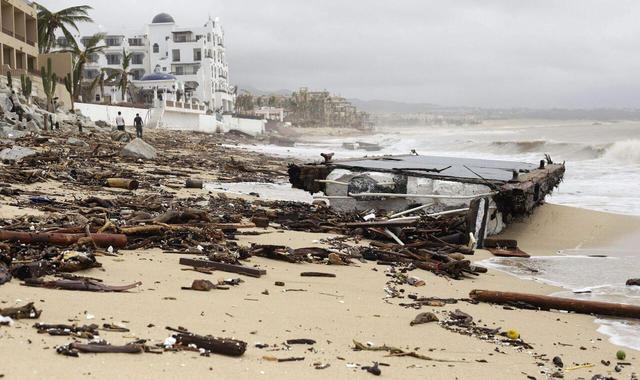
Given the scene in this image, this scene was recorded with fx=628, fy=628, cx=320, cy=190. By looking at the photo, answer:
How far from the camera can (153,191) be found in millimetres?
11750

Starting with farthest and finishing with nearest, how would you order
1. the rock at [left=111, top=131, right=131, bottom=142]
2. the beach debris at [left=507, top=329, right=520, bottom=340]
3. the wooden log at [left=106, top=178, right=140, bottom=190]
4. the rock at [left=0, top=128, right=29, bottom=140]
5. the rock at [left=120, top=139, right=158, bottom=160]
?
the rock at [left=111, top=131, right=131, bottom=142], the rock at [left=0, top=128, right=29, bottom=140], the rock at [left=120, top=139, right=158, bottom=160], the wooden log at [left=106, top=178, right=140, bottom=190], the beach debris at [left=507, top=329, right=520, bottom=340]

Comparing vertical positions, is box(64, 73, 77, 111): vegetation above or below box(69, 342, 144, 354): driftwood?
above

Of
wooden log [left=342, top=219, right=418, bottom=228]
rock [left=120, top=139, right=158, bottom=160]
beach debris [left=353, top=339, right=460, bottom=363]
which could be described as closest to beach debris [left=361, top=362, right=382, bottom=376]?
beach debris [left=353, top=339, right=460, bottom=363]

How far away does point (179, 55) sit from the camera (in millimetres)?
88375

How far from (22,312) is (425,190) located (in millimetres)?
8052

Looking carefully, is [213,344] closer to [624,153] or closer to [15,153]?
[15,153]

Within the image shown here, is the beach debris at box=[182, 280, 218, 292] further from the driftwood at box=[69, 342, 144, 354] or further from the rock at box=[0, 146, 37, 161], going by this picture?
the rock at box=[0, 146, 37, 161]

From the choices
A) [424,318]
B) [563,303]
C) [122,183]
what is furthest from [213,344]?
[122,183]

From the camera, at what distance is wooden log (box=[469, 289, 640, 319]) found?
5.71 m

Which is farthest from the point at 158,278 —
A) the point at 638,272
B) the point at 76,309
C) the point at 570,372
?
the point at 638,272

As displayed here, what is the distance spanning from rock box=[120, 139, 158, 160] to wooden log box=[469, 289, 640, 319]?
44.7 ft

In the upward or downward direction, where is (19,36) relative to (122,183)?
upward

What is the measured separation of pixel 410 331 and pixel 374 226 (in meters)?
4.65

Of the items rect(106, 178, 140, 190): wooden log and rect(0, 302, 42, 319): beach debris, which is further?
rect(106, 178, 140, 190): wooden log
